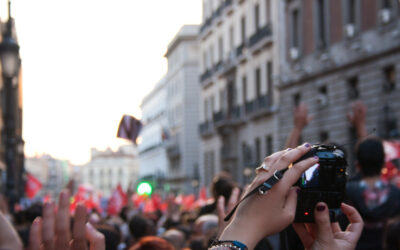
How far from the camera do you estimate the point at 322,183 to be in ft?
8.59

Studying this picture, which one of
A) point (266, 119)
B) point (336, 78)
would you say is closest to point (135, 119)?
point (336, 78)

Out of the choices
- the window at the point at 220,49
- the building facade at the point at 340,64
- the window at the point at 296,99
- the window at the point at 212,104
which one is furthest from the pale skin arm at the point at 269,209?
the window at the point at 212,104

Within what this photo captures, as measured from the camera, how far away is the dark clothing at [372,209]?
5.01 m

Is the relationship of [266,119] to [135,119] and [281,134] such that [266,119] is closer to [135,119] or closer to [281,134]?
[281,134]

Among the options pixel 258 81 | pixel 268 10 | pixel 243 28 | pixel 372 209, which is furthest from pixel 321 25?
pixel 372 209

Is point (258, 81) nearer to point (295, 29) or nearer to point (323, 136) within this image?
point (295, 29)

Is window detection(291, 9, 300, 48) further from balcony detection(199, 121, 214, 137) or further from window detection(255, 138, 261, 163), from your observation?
balcony detection(199, 121, 214, 137)

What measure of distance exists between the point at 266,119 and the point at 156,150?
50795 mm

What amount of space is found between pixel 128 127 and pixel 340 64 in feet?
51.0

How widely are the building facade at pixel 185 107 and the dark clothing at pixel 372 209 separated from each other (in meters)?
59.8

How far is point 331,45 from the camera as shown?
2859cm

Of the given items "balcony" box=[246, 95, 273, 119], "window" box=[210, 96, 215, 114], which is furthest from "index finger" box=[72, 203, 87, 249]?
"window" box=[210, 96, 215, 114]

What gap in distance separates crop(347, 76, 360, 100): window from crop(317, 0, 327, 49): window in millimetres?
2740

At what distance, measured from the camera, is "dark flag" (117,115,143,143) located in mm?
13016
